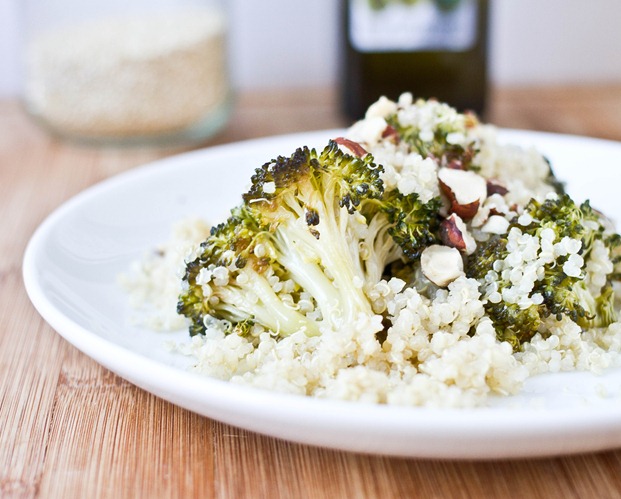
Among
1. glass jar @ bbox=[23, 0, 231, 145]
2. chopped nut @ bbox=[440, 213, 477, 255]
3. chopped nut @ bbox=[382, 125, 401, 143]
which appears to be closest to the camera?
chopped nut @ bbox=[440, 213, 477, 255]

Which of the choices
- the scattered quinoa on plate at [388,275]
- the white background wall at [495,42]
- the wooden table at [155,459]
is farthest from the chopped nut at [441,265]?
the white background wall at [495,42]

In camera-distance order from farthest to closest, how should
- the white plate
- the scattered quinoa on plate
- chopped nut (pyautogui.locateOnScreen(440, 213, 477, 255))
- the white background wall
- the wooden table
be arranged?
the white background wall → chopped nut (pyautogui.locateOnScreen(440, 213, 477, 255)) → the scattered quinoa on plate → the wooden table → the white plate

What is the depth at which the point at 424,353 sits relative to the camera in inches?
43.8

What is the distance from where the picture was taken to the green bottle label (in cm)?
240

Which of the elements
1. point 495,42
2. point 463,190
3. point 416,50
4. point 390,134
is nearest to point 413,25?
point 416,50

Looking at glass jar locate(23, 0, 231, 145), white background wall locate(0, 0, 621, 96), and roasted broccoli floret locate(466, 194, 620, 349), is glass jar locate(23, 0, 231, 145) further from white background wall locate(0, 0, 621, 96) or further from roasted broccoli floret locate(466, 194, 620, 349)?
roasted broccoli floret locate(466, 194, 620, 349)

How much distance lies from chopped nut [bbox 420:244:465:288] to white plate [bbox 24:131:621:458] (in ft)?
0.60

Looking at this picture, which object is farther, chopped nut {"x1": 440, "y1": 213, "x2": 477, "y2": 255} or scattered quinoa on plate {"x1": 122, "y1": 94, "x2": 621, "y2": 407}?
chopped nut {"x1": 440, "y1": 213, "x2": 477, "y2": 255}

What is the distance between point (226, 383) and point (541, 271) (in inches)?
20.2

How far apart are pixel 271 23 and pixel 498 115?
895mm

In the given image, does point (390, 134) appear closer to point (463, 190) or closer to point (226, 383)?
point (463, 190)

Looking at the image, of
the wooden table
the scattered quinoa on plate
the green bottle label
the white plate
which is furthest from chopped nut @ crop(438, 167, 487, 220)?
the green bottle label

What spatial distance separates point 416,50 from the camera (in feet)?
8.10

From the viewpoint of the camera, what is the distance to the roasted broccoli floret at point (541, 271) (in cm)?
120
